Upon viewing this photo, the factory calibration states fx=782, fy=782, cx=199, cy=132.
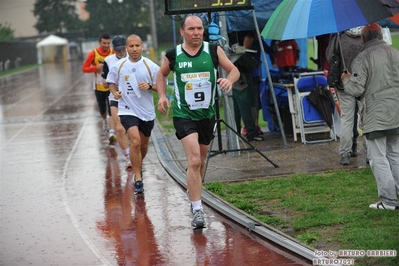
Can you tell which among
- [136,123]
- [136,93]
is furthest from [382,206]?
[136,93]

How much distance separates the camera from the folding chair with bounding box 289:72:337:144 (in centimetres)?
1333

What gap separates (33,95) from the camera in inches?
1282

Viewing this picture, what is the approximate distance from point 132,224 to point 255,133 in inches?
222

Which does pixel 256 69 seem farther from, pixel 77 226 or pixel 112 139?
pixel 77 226

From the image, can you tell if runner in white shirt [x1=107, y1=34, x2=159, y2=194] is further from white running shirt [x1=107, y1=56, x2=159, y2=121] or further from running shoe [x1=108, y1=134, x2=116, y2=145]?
running shoe [x1=108, y1=134, x2=116, y2=145]

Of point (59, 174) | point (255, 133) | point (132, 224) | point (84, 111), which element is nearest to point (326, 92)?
point (255, 133)

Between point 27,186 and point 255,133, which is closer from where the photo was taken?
point 27,186

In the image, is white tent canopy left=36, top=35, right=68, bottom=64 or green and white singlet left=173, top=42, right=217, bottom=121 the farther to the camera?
white tent canopy left=36, top=35, right=68, bottom=64

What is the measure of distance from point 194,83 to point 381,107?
1939 mm

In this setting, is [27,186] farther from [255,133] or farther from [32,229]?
[255,133]

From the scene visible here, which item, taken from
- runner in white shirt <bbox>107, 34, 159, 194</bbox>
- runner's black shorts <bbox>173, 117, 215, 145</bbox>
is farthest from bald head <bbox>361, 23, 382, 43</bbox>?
runner in white shirt <bbox>107, 34, 159, 194</bbox>

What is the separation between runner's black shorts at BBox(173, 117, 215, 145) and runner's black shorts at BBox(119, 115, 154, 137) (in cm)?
229

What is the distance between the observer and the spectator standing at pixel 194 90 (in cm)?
812

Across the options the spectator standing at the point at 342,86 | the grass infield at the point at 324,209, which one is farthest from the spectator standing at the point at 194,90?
the spectator standing at the point at 342,86
